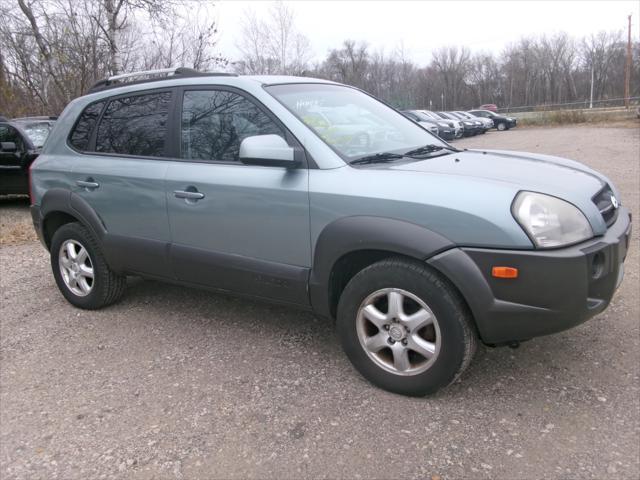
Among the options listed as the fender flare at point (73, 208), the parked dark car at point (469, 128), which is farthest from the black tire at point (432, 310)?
the parked dark car at point (469, 128)

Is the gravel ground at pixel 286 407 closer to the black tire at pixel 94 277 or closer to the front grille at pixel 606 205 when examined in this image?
the black tire at pixel 94 277

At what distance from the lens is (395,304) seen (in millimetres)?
2766

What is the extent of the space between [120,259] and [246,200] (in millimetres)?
1376

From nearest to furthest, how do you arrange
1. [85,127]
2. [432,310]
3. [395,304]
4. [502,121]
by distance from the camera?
[432,310] < [395,304] < [85,127] < [502,121]

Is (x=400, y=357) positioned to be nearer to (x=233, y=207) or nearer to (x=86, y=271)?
(x=233, y=207)

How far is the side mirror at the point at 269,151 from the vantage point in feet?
9.62

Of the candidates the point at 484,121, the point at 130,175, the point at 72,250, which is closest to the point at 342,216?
the point at 130,175

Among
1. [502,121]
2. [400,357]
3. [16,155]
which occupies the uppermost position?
[502,121]

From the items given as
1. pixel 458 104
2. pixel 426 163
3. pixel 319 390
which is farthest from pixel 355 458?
pixel 458 104

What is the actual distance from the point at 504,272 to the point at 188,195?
6.51 ft

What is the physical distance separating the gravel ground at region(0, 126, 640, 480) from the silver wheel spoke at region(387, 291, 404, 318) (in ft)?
1.59

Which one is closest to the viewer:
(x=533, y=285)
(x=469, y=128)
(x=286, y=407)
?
(x=533, y=285)

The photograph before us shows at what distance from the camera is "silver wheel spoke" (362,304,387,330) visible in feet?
9.29

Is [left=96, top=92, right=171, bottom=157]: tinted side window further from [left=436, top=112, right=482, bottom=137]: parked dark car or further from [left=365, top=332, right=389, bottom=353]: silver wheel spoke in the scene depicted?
[left=436, top=112, right=482, bottom=137]: parked dark car
